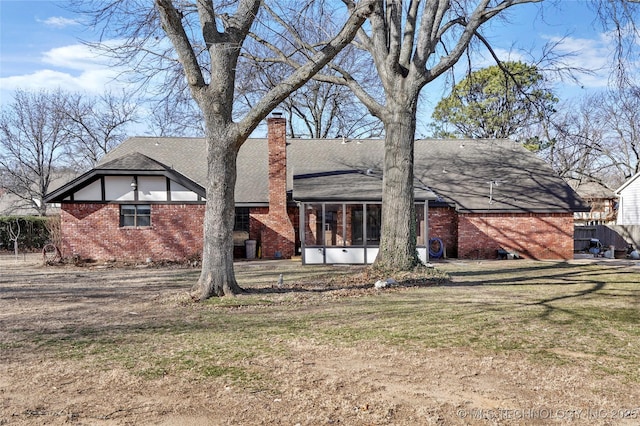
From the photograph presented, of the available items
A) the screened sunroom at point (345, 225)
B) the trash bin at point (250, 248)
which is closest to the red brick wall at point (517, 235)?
the screened sunroom at point (345, 225)

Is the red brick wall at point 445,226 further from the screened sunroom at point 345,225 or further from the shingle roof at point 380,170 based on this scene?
the screened sunroom at point 345,225

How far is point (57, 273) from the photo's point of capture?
13.9m

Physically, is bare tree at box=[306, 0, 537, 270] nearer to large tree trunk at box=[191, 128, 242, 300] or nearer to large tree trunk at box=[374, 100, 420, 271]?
large tree trunk at box=[374, 100, 420, 271]

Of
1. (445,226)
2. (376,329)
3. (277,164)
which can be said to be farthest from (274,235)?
(376,329)

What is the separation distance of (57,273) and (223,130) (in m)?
8.59

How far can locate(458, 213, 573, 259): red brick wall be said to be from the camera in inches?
715

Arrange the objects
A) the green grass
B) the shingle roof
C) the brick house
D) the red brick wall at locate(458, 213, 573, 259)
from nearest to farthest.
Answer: the green grass → the brick house → the shingle roof → the red brick wall at locate(458, 213, 573, 259)

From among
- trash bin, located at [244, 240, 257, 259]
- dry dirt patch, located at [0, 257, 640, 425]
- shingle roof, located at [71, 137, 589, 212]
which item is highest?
shingle roof, located at [71, 137, 589, 212]

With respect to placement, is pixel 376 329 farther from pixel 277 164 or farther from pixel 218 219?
pixel 277 164

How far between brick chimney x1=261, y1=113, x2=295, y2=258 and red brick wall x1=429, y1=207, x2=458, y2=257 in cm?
558

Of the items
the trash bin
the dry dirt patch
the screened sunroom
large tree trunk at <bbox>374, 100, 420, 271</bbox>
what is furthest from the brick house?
the dry dirt patch

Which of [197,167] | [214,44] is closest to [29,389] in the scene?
[214,44]

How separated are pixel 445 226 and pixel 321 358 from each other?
1447cm

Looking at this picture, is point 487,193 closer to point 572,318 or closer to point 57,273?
point 572,318
